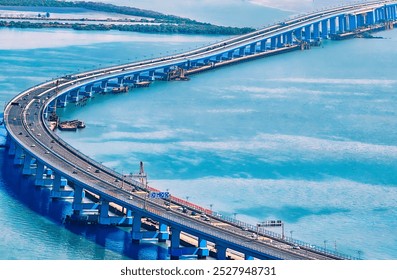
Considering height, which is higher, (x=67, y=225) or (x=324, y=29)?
(x=324, y=29)

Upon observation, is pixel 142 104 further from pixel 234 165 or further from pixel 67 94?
pixel 234 165

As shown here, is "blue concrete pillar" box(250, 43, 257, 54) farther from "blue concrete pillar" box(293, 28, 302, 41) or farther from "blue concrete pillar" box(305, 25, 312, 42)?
"blue concrete pillar" box(305, 25, 312, 42)

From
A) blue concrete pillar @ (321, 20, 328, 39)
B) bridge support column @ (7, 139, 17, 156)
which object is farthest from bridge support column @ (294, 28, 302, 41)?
bridge support column @ (7, 139, 17, 156)

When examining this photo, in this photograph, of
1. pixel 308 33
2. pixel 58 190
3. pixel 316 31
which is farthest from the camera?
pixel 316 31

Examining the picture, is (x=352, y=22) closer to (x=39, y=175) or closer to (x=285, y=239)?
Answer: (x=39, y=175)

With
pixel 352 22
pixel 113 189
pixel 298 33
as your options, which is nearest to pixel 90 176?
pixel 113 189


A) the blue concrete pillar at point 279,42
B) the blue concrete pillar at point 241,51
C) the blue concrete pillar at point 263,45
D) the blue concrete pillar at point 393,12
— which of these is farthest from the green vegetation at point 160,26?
the blue concrete pillar at point 393,12
